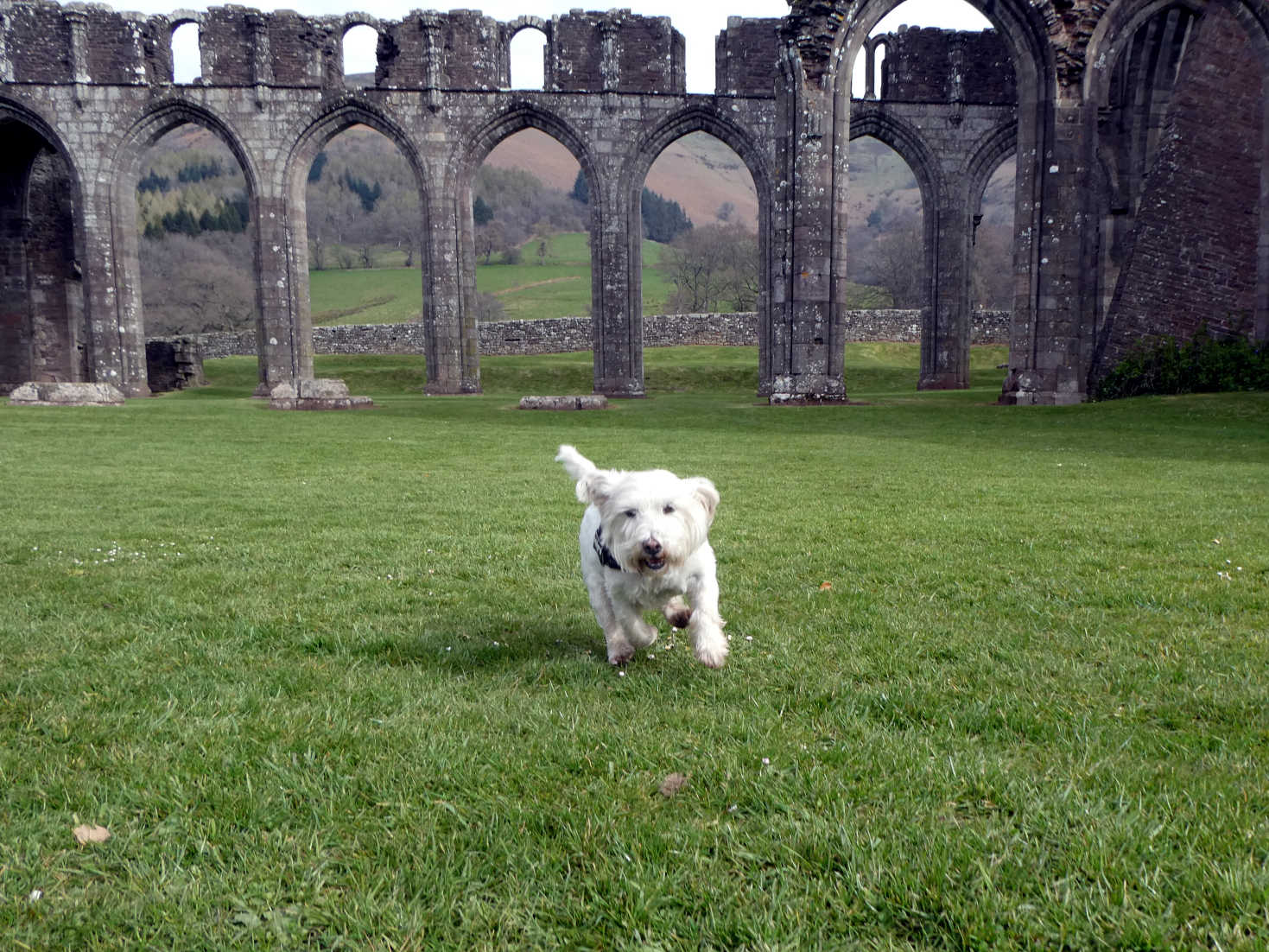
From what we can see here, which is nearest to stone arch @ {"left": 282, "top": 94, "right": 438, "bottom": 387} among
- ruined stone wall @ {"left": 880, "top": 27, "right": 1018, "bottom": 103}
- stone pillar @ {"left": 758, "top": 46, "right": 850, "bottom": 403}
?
stone pillar @ {"left": 758, "top": 46, "right": 850, "bottom": 403}

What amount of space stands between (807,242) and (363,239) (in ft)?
218

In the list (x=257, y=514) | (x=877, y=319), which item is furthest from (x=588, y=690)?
(x=877, y=319)

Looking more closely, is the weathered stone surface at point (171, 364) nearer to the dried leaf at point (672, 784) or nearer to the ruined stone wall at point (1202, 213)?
the ruined stone wall at point (1202, 213)

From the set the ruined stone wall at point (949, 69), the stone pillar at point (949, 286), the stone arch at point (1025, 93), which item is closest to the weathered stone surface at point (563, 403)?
the stone arch at point (1025, 93)

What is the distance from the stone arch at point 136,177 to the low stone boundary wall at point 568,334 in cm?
1693

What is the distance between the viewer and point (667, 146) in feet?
96.8

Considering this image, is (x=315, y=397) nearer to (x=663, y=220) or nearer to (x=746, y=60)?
(x=746, y=60)

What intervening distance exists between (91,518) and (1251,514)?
366 inches

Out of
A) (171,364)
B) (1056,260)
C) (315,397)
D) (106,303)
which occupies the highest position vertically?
(106,303)

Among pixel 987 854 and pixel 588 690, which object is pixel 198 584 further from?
pixel 987 854

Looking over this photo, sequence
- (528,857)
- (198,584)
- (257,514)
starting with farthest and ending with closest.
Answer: (257,514) → (198,584) → (528,857)

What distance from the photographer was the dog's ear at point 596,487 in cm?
363

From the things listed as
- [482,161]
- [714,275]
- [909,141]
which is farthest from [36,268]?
[714,275]

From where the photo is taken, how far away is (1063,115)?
19484 millimetres
